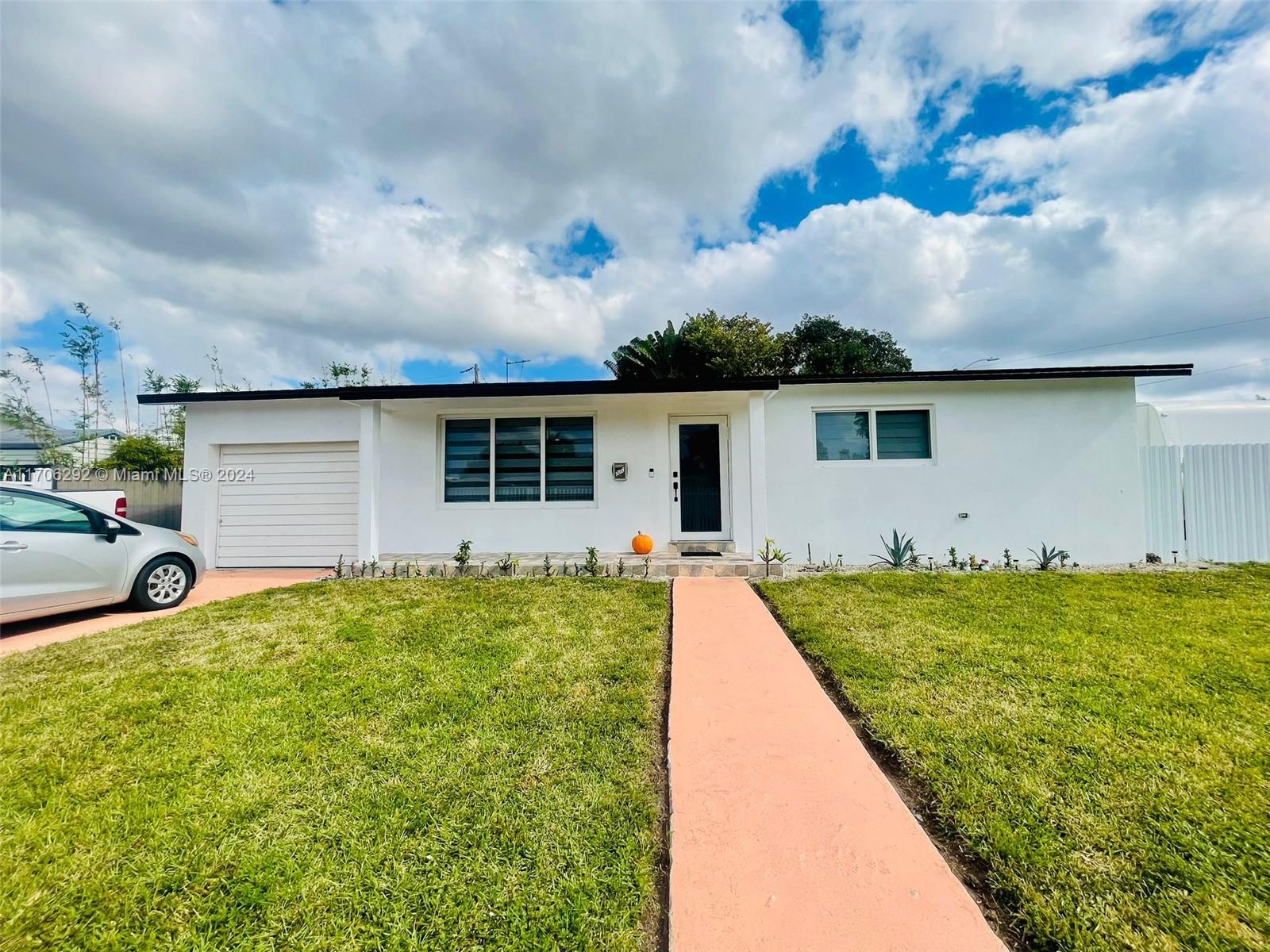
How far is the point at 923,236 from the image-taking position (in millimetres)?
12156

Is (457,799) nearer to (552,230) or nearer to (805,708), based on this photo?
(805,708)

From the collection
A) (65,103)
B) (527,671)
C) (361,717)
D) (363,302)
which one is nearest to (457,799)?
(361,717)

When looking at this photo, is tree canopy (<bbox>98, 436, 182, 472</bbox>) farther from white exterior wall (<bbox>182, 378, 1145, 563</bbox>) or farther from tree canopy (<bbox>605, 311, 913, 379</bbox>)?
tree canopy (<bbox>605, 311, 913, 379</bbox>)

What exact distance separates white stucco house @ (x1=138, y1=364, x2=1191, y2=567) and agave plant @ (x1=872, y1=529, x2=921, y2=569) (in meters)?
0.18

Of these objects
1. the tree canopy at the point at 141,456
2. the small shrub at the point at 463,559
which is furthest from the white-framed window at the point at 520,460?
the tree canopy at the point at 141,456

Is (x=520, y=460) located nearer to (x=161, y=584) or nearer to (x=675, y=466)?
(x=675, y=466)

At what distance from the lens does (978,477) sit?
7629 mm

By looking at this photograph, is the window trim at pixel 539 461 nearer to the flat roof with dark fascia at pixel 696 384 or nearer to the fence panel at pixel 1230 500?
the flat roof with dark fascia at pixel 696 384

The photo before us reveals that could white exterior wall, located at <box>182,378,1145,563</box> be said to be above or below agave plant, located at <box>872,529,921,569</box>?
above

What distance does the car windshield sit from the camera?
443 cm

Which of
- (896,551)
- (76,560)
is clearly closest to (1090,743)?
(896,551)

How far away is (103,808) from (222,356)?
16.4 meters

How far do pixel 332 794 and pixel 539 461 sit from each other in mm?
6155

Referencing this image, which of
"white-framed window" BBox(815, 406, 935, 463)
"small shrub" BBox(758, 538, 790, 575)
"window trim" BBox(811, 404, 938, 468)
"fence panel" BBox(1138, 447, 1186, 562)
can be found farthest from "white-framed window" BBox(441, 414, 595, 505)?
"fence panel" BBox(1138, 447, 1186, 562)
